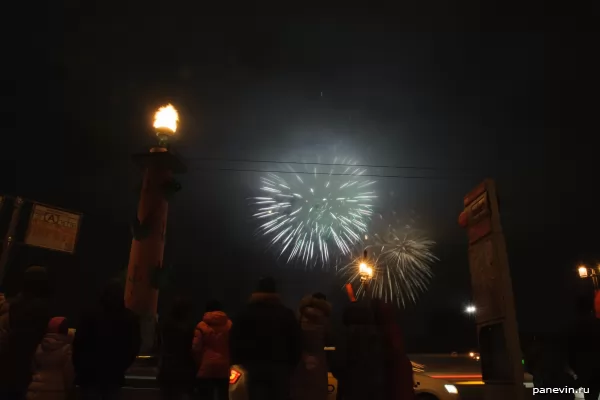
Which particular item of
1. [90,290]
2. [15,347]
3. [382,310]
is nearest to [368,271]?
[382,310]

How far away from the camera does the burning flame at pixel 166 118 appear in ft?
35.1

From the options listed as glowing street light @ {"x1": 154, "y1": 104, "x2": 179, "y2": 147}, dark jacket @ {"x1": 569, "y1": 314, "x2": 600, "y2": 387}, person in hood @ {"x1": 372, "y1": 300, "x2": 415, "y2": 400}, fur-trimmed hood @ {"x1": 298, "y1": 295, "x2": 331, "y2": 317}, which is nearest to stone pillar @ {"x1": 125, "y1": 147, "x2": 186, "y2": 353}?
glowing street light @ {"x1": 154, "y1": 104, "x2": 179, "y2": 147}

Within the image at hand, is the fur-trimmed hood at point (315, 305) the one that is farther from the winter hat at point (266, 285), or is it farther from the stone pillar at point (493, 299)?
the stone pillar at point (493, 299)

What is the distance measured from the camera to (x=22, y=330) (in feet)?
14.9

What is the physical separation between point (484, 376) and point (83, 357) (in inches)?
151

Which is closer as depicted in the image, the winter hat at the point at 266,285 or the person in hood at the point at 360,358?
the person in hood at the point at 360,358

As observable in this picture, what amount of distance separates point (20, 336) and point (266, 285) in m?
2.50

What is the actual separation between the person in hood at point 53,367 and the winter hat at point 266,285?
2119mm

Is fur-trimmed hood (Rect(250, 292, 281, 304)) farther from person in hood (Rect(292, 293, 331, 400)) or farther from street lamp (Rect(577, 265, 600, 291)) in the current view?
street lamp (Rect(577, 265, 600, 291))

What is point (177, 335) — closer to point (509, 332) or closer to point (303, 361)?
point (303, 361)

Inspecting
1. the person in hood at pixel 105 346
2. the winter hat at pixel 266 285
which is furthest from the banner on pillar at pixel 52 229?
the winter hat at pixel 266 285

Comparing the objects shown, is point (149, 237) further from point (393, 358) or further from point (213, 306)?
point (393, 358)

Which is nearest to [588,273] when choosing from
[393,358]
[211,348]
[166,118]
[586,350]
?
[586,350]

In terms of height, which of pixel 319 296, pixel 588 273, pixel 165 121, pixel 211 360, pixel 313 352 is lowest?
pixel 211 360
